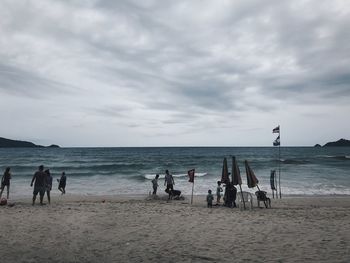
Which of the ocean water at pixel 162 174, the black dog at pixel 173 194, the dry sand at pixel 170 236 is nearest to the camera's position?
the dry sand at pixel 170 236

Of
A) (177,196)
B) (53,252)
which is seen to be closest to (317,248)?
(53,252)

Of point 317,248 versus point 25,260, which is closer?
point 25,260

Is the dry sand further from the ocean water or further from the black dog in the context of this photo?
the ocean water

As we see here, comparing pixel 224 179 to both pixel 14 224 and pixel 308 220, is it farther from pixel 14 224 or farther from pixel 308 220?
pixel 14 224

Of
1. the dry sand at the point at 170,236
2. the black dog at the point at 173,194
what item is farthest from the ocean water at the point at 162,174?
the dry sand at the point at 170,236

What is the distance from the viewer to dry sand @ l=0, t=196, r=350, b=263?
7.48 meters

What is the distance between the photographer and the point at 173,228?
404 inches

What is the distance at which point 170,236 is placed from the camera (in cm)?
928

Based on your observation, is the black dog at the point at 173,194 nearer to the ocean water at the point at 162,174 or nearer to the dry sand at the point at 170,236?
the ocean water at the point at 162,174

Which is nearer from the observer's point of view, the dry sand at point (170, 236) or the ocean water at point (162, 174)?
the dry sand at point (170, 236)

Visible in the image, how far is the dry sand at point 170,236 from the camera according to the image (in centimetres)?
748

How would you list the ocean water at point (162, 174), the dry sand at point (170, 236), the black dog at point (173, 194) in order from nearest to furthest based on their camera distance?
1. the dry sand at point (170, 236)
2. the black dog at point (173, 194)
3. the ocean water at point (162, 174)

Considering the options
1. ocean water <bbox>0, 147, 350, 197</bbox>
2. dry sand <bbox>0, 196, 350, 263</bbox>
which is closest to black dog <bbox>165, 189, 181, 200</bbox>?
ocean water <bbox>0, 147, 350, 197</bbox>

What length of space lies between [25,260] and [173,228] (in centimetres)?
438
